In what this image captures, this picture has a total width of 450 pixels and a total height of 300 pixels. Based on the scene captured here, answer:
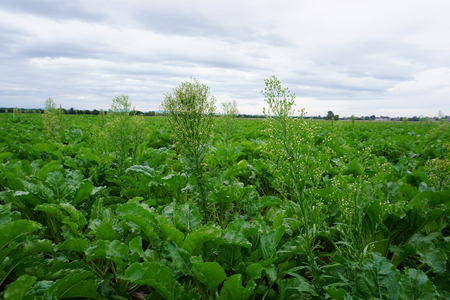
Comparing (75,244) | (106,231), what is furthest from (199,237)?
(75,244)

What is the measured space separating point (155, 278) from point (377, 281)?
5.31ft

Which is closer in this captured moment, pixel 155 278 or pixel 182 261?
pixel 155 278

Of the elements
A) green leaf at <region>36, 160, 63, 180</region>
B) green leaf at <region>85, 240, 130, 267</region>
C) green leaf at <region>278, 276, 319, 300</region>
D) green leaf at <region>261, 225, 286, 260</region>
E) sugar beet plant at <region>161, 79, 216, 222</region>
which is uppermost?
sugar beet plant at <region>161, 79, 216, 222</region>

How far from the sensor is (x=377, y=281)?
1.74m

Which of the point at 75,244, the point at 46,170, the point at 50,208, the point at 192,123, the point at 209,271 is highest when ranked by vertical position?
the point at 192,123

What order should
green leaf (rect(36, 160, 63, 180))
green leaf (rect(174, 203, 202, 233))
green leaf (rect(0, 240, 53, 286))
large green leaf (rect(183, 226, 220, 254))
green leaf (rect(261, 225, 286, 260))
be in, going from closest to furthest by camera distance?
large green leaf (rect(183, 226, 220, 254)) → green leaf (rect(261, 225, 286, 260)) → green leaf (rect(0, 240, 53, 286)) → green leaf (rect(174, 203, 202, 233)) → green leaf (rect(36, 160, 63, 180))

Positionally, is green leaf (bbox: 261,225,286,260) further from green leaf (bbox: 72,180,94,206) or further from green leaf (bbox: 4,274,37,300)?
green leaf (bbox: 72,180,94,206)

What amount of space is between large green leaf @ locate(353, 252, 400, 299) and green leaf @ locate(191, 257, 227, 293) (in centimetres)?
100

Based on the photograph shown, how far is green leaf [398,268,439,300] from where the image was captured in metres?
1.60

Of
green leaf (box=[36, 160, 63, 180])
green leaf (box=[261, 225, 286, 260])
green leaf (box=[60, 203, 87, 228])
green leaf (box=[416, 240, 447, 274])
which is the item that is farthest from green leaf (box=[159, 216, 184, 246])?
green leaf (box=[36, 160, 63, 180])

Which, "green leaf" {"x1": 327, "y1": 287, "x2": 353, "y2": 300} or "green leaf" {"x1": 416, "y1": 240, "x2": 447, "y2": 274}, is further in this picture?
"green leaf" {"x1": 416, "y1": 240, "x2": 447, "y2": 274}

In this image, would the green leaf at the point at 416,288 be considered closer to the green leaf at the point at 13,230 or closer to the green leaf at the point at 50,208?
the green leaf at the point at 13,230

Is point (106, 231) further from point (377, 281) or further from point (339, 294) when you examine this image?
point (377, 281)

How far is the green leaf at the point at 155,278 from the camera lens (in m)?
1.65
